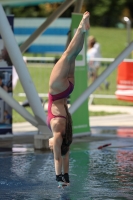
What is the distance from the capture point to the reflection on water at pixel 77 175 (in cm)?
822

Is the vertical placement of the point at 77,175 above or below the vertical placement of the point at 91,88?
below

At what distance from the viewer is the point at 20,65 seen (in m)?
11.2

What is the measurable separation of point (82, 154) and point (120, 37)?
1457 inches

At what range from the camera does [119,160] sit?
1091 centimetres

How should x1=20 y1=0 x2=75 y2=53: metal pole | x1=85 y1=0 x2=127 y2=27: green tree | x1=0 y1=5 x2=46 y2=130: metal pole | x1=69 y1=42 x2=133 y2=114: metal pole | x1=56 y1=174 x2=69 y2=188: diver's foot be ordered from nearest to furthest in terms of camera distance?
x1=56 y1=174 x2=69 y2=188: diver's foot → x1=0 y1=5 x2=46 y2=130: metal pole → x1=69 y1=42 x2=133 y2=114: metal pole → x1=20 y1=0 x2=75 y2=53: metal pole → x1=85 y1=0 x2=127 y2=27: green tree

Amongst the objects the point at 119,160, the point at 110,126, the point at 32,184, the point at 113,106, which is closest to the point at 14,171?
the point at 32,184

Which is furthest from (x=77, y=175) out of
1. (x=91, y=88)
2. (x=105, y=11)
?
(x=105, y=11)

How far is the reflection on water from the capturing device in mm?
8219

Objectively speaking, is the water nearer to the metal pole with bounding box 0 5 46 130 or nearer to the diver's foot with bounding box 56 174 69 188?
the diver's foot with bounding box 56 174 69 188

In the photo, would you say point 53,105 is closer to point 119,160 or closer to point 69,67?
point 69,67

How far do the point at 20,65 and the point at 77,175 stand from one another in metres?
2.40

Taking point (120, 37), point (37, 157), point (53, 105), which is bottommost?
point (120, 37)

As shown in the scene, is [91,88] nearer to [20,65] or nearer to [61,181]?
[20,65]

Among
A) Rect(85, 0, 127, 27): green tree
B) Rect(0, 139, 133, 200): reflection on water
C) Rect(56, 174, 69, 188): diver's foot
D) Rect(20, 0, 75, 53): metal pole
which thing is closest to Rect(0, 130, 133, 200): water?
Rect(0, 139, 133, 200): reflection on water
